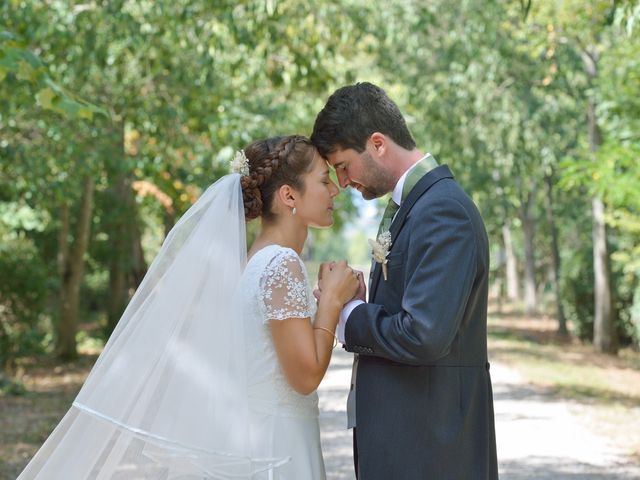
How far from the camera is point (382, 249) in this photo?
3.78 meters

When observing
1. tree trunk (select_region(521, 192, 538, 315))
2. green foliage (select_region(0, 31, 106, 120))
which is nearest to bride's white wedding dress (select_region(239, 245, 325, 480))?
green foliage (select_region(0, 31, 106, 120))

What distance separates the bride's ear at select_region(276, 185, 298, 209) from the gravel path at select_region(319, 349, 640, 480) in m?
4.90

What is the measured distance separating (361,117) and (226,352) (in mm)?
1033

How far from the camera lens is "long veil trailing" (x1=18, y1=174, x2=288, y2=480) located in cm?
397

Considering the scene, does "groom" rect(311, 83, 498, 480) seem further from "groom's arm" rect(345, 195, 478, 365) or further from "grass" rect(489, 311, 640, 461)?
"grass" rect(489, 311, 640, 461)

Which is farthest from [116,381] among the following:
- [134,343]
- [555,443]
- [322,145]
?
[555,443]

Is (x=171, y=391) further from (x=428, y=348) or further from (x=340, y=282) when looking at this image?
(x=428, y=348)

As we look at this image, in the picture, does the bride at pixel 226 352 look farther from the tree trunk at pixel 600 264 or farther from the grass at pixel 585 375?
the tree trunk at pixel 600 264

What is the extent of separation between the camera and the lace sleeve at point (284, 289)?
13.0 feet

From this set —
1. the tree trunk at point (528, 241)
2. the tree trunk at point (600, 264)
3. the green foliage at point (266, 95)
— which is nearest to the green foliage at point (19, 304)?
the green foliage at point (266, 95)

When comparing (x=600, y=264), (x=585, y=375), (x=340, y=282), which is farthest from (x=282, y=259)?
(x=600, y=264)

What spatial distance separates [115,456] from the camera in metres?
3.96

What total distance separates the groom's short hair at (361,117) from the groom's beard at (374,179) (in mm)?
55

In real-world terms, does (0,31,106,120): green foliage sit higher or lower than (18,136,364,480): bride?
higher
